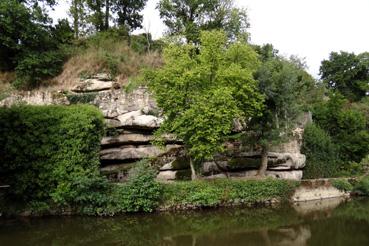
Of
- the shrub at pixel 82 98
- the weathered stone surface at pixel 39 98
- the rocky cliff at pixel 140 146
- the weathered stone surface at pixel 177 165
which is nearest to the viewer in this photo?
the weathered stone surface at pixel 177 165

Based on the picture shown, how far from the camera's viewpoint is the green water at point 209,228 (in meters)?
11.2

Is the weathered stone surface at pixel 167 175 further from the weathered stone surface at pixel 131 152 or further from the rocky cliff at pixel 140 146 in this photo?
the weathered stone surface at pixel 131 152

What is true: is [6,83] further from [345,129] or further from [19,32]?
[345,129]

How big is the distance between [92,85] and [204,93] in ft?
27.5

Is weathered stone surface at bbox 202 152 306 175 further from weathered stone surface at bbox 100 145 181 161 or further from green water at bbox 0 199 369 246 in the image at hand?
green water at bbox 0 199 369 246

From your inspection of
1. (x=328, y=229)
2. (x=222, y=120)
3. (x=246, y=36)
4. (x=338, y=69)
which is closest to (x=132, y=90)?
(x=222, y=120)

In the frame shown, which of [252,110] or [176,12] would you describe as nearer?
[252,110]

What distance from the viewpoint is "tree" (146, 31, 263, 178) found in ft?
53.2

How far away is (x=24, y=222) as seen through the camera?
14352 mm

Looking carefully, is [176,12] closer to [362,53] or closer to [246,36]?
[246,36]

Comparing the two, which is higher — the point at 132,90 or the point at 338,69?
the point at 338,69

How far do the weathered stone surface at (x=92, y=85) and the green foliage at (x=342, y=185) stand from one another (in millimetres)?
14956

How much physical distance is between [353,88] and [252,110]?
95.4 ft

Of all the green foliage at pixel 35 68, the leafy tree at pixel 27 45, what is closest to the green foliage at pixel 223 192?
the green foliage at pixel 35 68
